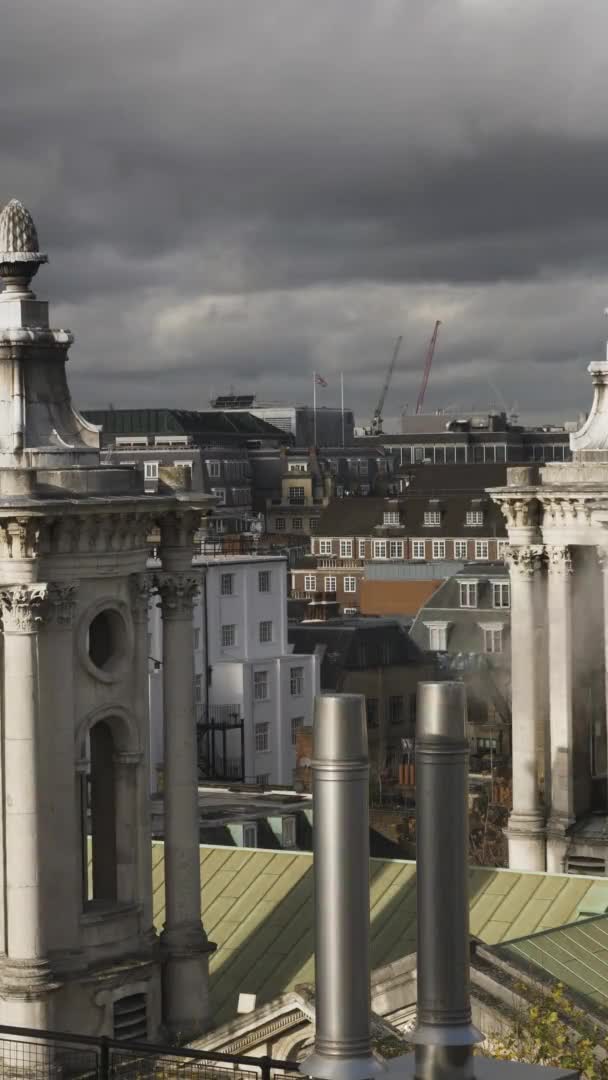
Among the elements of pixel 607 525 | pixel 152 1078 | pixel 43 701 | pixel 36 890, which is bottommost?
pixel 152 1078

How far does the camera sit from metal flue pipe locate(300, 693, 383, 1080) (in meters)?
27.8

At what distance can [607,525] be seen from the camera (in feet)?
205

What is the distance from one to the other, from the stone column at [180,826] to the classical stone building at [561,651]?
49.8 feet

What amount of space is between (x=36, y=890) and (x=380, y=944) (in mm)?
9236

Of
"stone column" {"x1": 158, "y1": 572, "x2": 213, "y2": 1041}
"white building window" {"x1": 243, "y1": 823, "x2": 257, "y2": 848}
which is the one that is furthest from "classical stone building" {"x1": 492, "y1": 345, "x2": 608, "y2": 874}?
"stone column" {"x1": 158, "y1": 572, "x2": 213, "y2": 1041}

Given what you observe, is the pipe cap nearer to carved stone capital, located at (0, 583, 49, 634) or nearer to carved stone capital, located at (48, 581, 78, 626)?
carved stone capital, located at (0, 583, 49, 634)

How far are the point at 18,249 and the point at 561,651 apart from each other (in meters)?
20.9

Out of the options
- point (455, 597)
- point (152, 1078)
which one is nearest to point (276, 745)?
point (455, 597)

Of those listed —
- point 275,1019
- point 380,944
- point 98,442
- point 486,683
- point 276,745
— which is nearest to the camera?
point 275,1019

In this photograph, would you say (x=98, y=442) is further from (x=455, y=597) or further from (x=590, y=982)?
(x=455, y=597)

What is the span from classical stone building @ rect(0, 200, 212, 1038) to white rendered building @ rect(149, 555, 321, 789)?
112 m

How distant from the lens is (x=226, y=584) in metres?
171

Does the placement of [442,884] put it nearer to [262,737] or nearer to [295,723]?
[262,737]

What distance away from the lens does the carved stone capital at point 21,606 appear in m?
46.1
